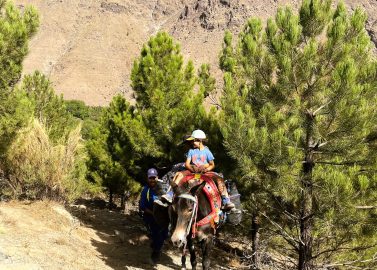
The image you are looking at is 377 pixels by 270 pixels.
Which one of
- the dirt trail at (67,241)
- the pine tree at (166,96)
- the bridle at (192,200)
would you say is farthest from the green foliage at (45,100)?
the bridle at (192,200)

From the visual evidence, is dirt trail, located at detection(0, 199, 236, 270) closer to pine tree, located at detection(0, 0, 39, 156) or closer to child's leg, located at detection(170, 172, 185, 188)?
pine tree, located at detection(0, 0, 39, 156)

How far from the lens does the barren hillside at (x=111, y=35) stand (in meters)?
95.1

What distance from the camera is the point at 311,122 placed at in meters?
7.59

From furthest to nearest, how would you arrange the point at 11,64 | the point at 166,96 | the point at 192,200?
the point at 166,96 < the point at 11,64 < the point at 192,200

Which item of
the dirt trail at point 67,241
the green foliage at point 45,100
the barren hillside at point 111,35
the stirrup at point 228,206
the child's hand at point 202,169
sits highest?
the barren hillside at point 111,35

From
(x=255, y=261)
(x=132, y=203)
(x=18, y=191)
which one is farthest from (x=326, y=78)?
(x=132, y=203)

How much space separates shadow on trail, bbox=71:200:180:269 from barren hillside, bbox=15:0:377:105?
75117mm

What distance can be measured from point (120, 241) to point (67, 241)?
76.9 inches

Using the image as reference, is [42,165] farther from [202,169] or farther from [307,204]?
[307,204]

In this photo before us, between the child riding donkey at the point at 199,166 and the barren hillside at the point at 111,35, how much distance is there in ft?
258

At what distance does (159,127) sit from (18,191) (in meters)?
4.28

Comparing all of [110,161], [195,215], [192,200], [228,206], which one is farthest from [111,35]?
[192,200]

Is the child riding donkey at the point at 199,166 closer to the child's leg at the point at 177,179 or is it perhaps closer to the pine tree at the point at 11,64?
the child's leg at the point at 177,179

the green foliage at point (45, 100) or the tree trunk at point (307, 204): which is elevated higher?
the green foliage at point (45, 100)
